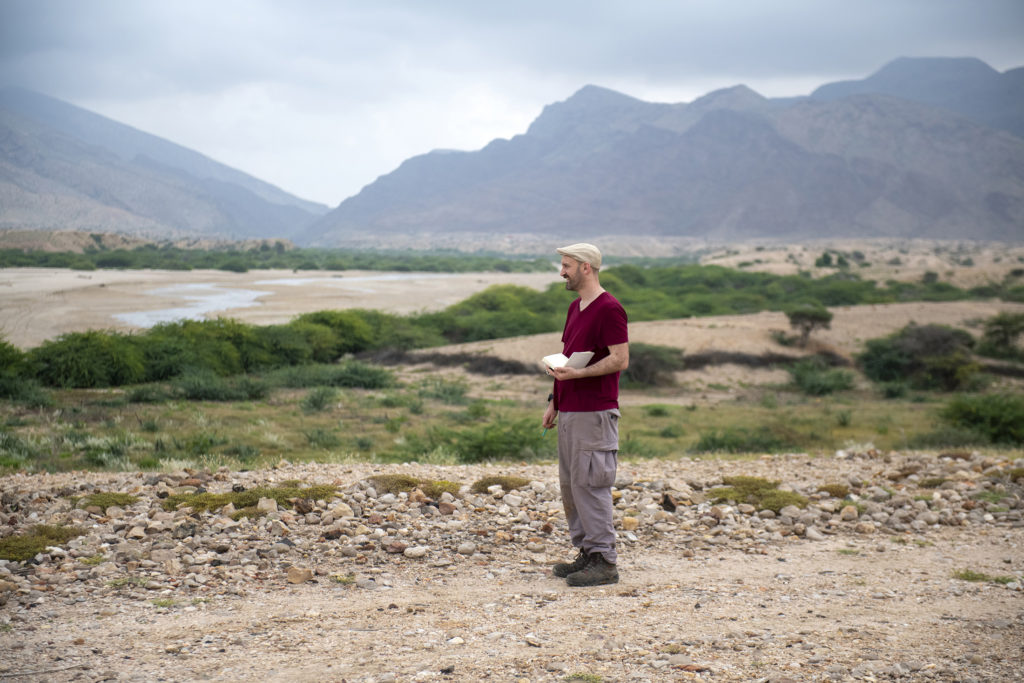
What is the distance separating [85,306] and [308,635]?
24255 millimetres

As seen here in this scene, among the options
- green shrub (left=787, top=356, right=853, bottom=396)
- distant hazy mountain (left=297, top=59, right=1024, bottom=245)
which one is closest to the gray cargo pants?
green shrub (left=787, top=356, right=853, bottom=396)

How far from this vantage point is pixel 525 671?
3.75m

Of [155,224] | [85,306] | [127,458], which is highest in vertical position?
[155,224]

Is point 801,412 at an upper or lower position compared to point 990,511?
lower

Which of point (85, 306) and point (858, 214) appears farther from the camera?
point (858, 214)

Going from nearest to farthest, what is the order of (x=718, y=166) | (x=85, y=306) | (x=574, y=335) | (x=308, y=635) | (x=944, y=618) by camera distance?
(x=308, y=635), (x=944, y=618), (x=574, y=335), (x=85, y=306), (x=718, y=166)

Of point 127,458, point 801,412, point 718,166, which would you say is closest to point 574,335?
point 127,458

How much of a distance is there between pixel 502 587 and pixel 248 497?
2.46 m

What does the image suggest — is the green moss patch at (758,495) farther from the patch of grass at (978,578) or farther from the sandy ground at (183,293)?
the sandy ground at (183,293)

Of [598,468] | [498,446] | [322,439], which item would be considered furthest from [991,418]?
[598,468]

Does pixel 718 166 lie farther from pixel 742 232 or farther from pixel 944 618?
pixel 944 618

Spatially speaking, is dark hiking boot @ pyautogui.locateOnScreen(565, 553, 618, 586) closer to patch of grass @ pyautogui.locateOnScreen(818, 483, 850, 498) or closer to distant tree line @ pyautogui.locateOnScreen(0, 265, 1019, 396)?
patch of grass @ pyautogui.locateOnScreen(818, 483, 850, 498)

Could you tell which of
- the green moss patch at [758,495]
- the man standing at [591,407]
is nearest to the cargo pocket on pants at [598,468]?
the man standing at [591,407]

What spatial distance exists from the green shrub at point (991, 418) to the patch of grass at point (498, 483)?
13183 millimetres
